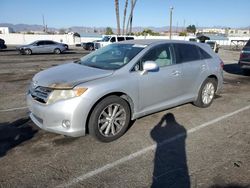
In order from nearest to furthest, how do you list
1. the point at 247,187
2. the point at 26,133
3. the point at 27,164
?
the point at 247,187
the point at 27,164
the point at 26,133

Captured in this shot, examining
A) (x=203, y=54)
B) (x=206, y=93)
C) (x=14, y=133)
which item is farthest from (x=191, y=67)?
(x=14, y=133)

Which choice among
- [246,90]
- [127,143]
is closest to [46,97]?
[127,143]

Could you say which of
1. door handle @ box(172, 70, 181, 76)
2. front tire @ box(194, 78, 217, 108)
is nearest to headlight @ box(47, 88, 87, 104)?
door handle @ box(172, 70, 181, 76)

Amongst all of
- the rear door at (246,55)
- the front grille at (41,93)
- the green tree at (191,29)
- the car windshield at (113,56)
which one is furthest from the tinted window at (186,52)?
the green tree at (191,29)

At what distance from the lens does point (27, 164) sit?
3357mm

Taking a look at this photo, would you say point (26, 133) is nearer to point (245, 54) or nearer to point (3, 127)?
point (3, 127)

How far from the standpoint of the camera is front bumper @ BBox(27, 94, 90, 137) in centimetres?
360

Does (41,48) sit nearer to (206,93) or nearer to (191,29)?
(206,93)

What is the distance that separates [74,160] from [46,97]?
40.7 inches

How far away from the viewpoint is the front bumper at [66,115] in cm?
360

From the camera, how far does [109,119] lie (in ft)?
13.2

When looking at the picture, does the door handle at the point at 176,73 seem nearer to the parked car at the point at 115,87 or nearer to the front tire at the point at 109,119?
the parked car at the point at 115,87

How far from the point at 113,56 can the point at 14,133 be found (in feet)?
7.56

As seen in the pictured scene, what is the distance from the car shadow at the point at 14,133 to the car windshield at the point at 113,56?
1.61 meters
